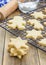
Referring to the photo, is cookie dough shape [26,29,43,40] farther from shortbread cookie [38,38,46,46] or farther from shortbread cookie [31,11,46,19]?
shortbread cookie [31,11,46,19]

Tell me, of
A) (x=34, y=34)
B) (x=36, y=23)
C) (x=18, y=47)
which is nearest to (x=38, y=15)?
(x=36, y=23)

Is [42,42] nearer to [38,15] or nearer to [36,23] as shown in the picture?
[36,23]

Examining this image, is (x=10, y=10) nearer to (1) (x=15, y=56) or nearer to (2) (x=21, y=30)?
(2) (x=21, y=30)

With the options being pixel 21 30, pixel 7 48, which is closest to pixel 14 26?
pixel 21 30

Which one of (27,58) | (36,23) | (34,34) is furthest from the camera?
(36,23)

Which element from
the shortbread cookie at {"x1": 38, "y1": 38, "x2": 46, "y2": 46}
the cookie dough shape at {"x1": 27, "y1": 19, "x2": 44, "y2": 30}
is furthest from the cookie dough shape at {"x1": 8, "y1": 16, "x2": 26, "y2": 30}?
the shortbread cookie at {"x1": 38, "y1": 38, "x2": 46, "y2": 46}

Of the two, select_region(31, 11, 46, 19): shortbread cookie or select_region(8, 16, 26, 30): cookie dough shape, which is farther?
select_region(31, 11, 46, 19): shortbread cookie
